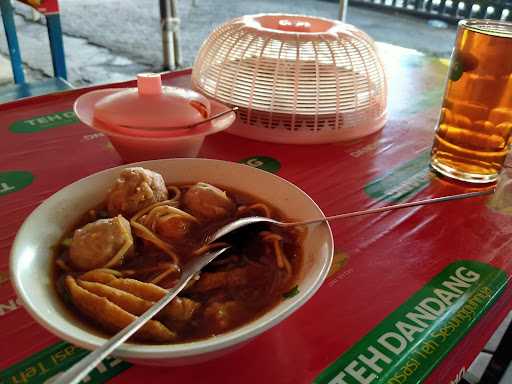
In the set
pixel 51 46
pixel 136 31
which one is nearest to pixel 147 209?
pixel 51 46

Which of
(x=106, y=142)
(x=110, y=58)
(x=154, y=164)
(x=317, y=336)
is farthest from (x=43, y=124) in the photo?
(x=110, y=58)

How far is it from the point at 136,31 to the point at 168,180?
4.42 metres

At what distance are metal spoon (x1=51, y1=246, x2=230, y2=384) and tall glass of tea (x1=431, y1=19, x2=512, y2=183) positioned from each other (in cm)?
56

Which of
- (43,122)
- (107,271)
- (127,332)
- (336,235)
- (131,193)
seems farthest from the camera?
(43,122)

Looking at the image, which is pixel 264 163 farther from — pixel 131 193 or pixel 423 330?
pixel 423 330

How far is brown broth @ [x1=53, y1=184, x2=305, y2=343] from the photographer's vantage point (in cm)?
49

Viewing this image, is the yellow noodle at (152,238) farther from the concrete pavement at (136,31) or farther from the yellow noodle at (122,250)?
the concrete pavement at (136,31)

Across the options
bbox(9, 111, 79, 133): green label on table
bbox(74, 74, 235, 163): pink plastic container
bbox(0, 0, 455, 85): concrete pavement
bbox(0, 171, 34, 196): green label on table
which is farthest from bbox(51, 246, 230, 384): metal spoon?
bbox(0, 0, 455, 85): concrete pavement

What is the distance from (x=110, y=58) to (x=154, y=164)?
350cm

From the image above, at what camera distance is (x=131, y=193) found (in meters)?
0.64

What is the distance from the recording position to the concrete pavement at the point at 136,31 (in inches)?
146

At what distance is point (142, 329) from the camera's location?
450 mm

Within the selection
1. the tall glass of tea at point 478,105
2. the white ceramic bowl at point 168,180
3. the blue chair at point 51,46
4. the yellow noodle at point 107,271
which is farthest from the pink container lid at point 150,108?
the blue chair at point 51,46

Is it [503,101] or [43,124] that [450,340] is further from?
[43,124]
